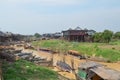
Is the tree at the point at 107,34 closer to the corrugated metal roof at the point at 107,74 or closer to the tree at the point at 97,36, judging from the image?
the tree at the point at 97,36

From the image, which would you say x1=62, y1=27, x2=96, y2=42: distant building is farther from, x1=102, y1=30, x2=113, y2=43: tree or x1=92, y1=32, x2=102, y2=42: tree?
x1=102, y1=30, x2=113, y2=43: tree

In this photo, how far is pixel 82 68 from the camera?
82.8 feet

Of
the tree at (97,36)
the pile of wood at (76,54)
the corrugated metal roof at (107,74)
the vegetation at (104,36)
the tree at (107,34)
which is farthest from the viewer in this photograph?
the tree at (97,36)

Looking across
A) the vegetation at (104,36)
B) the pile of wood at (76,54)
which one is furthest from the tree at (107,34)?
the pile of wood at (76,54)

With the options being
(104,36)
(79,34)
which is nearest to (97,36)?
(104,36)

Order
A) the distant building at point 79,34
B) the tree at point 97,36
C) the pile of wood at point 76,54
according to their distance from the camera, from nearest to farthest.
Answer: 1. the pile of wood at point 76,54
2. the tree at point 97,36
3. the distant building at point 79,34

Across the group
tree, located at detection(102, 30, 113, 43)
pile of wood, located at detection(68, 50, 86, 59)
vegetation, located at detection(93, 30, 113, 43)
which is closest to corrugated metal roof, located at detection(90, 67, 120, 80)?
pile of wood, located at detection(68, 50, 86, 59)

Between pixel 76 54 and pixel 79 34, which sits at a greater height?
pixel 79 34

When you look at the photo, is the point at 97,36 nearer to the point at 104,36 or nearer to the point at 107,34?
the point at 104,36

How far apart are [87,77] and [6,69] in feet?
22.8

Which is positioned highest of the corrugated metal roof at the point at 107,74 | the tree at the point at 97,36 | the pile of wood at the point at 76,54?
the tree at the point at 97,36

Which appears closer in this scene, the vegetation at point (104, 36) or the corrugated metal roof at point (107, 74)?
the corrugated metal roof at point (107, 74)

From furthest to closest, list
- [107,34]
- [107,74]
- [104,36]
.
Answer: [104,36], [107,34], [107,74]

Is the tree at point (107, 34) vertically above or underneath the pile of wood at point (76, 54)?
above
